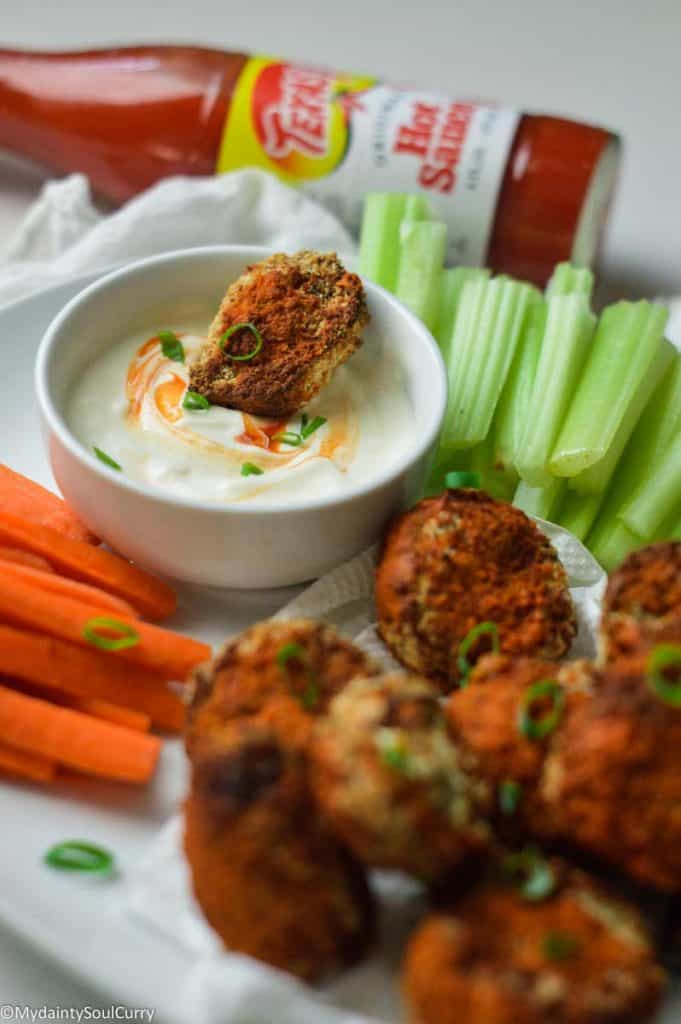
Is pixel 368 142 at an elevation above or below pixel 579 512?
above

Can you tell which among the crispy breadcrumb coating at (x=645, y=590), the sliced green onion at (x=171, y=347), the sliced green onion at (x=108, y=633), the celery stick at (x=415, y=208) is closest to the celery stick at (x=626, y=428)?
the crispy breadcrumb coating at (x=645, y=590)

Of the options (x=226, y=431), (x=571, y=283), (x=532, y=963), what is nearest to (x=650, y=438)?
(x=571, y=283)

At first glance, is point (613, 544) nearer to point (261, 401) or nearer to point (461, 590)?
point (461, 590)

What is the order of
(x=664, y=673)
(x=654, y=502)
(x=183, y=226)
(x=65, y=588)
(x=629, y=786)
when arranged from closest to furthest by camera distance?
(x=629, y=786) → (x=664, y=673) → (x=65, y=588) → (x=654, y=502) → (x=183, y=226)

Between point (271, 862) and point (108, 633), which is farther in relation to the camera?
point (108, 633)

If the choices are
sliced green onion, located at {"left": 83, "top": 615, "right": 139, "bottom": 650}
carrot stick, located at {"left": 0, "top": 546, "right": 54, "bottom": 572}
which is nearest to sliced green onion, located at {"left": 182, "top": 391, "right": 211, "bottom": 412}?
carrot stick, located at {"left": 0, "top": 546, "right": 54, "bottom": 572}

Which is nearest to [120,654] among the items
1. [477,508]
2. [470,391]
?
[477,508]
